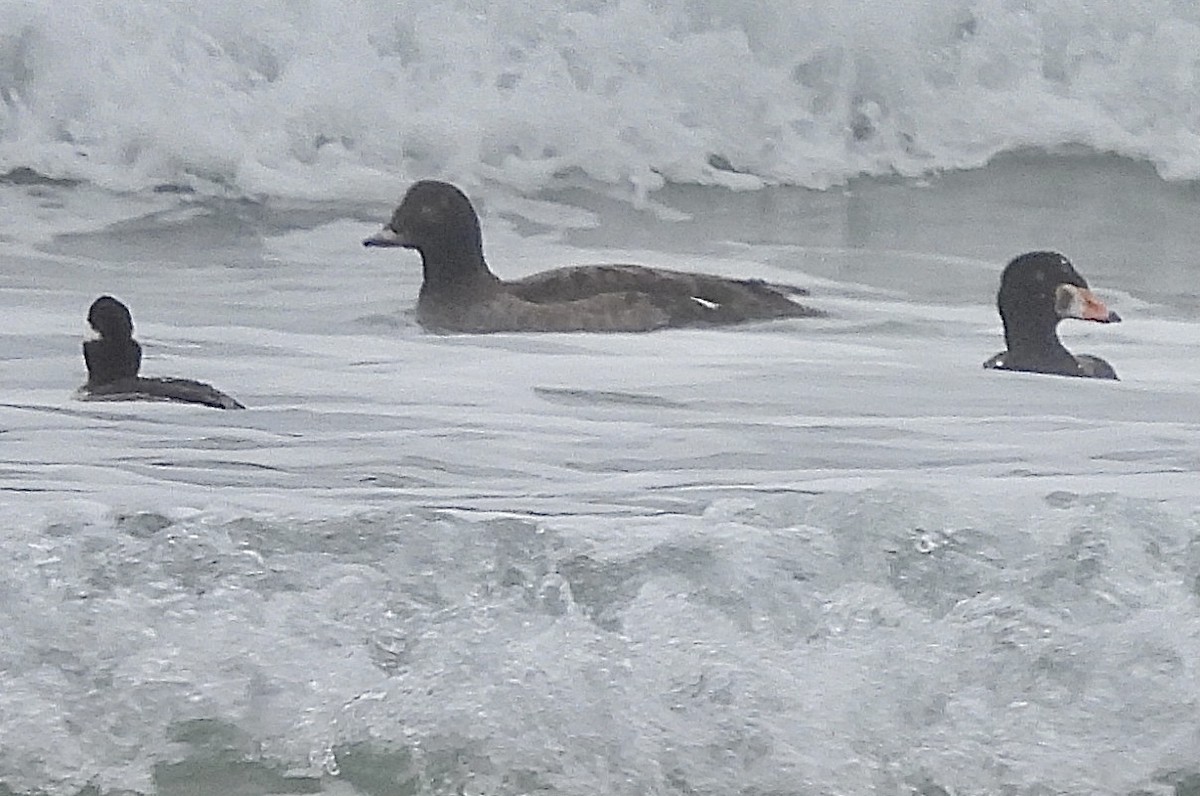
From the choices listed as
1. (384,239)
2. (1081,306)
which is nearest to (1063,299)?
(1081,306)

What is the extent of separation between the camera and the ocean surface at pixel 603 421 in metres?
1.03

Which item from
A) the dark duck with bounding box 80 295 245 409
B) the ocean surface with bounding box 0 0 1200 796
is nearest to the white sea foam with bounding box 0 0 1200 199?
the ocean surface with bounding box 0 0 1200 796

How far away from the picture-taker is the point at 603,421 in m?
1.11

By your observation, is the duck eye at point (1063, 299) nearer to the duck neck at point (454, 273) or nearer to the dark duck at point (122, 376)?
the duck neck at point (454, 273)

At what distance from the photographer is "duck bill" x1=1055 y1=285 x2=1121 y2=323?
3.77 ft

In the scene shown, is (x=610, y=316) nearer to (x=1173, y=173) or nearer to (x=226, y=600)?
(x=226, y=600)

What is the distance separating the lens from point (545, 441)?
1.10 m

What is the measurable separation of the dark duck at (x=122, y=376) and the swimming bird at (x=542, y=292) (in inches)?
6.2

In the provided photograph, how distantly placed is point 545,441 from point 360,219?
0.21m

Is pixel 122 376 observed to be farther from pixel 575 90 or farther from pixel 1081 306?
pixel 1081 306

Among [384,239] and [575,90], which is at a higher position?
[575,90]

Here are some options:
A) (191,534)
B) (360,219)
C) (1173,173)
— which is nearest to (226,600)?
(191,534)

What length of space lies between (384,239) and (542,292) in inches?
4.8

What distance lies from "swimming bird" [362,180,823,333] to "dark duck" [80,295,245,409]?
0.16 metres
